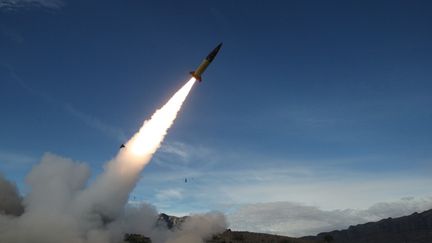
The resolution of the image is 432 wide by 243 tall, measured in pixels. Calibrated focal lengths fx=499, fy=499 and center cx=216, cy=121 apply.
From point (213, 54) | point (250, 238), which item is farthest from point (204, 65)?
point (250, 238)

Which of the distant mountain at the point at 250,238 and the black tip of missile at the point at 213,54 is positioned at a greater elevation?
the black tip of missile at the point at 213,54

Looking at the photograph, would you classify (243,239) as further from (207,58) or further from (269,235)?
(207,58)

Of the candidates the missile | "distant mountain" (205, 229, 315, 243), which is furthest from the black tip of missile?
"distant mountain" (205, 229, 315, 243)

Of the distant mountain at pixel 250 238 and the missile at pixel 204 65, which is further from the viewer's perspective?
the distant mountain at pixel 250 238

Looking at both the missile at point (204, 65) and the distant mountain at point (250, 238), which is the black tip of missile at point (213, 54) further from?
the distant mountain at point (250, 238)

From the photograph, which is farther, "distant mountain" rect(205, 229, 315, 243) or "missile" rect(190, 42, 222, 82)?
"distant mountain" rect(205, 229, 315, 243)

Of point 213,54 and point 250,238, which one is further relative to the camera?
point 250,238

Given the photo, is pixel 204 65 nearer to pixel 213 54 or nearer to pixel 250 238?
pixel 213 54

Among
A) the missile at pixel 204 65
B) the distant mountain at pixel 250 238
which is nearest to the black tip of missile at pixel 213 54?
the missile at pixel 204 65

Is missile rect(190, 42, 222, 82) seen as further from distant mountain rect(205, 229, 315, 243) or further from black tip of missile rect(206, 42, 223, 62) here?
distant mountain rect(205, 229, 315, 243)

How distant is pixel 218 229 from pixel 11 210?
1512 inches

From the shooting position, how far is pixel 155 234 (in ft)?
301

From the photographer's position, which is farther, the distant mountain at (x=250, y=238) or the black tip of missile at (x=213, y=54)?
the distant mountain at (x=250, y=238)

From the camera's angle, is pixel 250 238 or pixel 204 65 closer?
pixel 204 65
